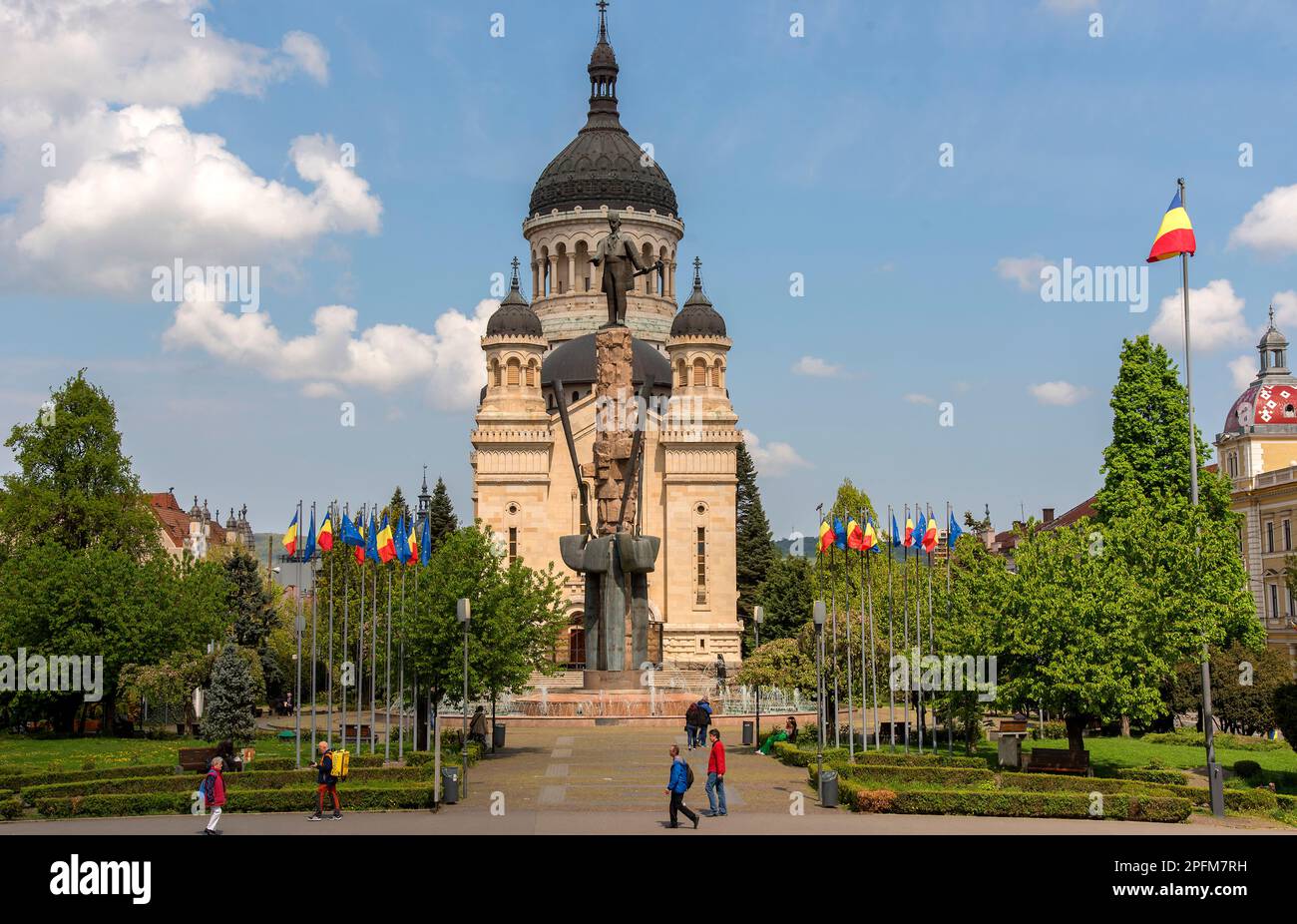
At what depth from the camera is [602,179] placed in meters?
113

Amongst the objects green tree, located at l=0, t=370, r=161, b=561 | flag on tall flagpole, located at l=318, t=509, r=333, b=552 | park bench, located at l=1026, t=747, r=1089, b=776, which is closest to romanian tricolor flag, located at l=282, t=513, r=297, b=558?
flag on tall flagpole, located at l=318, t=509, r=333, b=552

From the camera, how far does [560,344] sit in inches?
4343

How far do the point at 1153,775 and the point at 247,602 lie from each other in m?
54.3

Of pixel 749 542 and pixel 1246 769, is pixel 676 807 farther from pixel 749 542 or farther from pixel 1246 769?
pixel 749 542

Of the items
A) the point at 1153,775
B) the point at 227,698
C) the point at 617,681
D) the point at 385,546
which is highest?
the point at 385,546

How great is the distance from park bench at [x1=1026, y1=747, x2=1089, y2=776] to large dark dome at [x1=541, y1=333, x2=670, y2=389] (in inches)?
2639

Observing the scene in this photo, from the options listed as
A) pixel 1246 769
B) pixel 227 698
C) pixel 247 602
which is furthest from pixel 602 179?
pixel 1246 769

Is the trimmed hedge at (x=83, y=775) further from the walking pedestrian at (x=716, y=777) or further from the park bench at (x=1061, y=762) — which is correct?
the park bench at (x=1061, y=762)

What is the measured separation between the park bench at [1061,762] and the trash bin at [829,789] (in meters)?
8.10

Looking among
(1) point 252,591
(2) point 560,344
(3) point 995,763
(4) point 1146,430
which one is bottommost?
(3) point 995,763

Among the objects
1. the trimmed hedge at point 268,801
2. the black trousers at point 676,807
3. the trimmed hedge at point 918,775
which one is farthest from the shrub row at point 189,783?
the trimmed hedge at point 918,775
